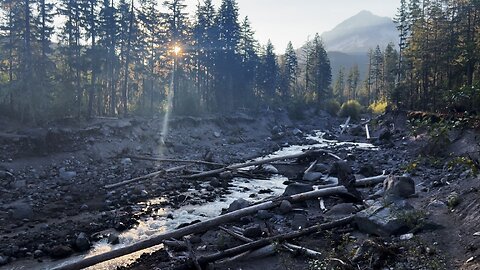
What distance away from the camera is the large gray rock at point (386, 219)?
33.5 ft

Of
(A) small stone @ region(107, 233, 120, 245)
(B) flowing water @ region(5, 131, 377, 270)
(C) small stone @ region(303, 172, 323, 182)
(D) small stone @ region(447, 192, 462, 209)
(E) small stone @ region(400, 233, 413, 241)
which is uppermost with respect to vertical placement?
(D) small stone @ region(447, 192, 462, 209)

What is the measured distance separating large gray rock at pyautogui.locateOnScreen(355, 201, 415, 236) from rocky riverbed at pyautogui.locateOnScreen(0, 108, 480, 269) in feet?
0.09

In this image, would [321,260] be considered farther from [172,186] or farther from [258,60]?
[258,60]

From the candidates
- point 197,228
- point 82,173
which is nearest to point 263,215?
point 197,228

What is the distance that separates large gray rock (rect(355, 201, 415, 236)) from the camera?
33.5 ft

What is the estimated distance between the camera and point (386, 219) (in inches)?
418

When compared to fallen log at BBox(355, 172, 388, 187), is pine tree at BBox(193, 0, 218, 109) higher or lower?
higher

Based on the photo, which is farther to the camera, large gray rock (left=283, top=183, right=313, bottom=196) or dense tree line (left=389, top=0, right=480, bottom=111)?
dense tree line (left=389, top=0, right=480, bottom=111)

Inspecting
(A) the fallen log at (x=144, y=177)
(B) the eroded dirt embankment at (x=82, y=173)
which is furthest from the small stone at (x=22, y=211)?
(A) the fallen log at (x=144, y=177)

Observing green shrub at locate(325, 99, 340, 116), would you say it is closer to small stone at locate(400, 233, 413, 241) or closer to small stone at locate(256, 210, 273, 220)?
small stone at locate(256, 210, 273, 220)

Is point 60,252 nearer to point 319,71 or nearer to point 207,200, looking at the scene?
point 207,200

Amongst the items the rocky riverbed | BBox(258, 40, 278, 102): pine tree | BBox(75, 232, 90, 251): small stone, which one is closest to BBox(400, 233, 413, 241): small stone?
the rocky riverbed

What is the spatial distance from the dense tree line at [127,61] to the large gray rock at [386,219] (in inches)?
1078

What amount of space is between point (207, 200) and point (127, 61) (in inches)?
1019
